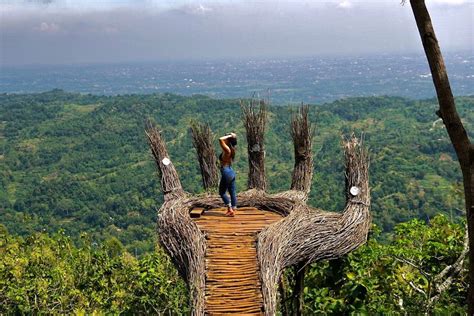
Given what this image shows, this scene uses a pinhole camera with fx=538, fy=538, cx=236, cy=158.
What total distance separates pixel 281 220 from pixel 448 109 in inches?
103

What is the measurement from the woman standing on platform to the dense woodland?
47.6 inches

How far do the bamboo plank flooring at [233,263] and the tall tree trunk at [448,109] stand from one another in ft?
6.36

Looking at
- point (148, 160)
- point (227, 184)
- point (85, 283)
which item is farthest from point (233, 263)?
point (148, 160)

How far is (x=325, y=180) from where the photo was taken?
4300cm

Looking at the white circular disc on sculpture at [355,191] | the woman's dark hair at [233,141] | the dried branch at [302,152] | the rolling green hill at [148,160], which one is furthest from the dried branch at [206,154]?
the rolling green hill at [148,160]

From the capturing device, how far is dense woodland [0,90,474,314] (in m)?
6.09

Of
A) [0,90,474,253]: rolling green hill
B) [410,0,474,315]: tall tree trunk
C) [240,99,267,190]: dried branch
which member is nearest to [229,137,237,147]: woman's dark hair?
[240,99,267,190]: dried branch

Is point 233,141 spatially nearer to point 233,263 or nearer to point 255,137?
point 255,137

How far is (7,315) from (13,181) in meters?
55.5

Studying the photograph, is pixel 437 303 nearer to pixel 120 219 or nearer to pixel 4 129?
pixel 120 219

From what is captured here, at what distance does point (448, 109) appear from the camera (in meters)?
3.20

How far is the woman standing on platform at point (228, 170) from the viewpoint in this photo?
20.2 ft

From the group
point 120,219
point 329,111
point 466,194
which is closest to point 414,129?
point 329,111

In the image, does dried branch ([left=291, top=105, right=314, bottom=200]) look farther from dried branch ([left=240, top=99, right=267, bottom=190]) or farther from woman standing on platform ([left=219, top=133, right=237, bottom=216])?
woman standing on platform ([left=219, top=133, right=237, bottom=216])
